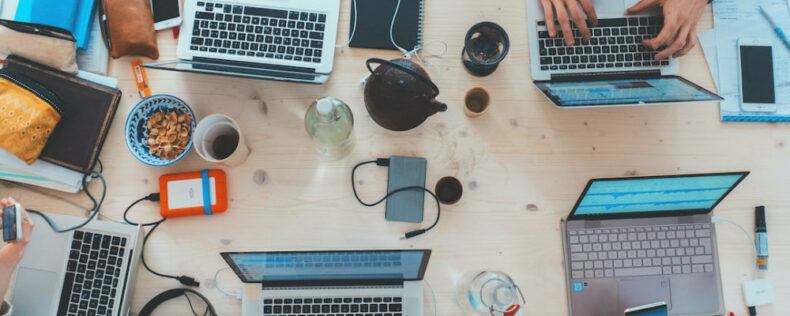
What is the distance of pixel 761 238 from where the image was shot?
3.48 feet

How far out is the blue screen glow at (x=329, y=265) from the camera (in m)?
0.87

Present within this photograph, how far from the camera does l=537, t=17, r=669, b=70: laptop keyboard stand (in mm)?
1062

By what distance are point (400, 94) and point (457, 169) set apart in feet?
0.83

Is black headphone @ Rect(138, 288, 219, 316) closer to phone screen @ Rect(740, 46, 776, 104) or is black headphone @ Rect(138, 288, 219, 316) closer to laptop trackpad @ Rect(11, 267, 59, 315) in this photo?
laptop trackpad @ Rect(11, 267, 59, 315)

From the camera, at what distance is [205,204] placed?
1033 mm

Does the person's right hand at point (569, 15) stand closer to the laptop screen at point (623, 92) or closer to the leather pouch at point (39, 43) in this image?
the laptop screen at point (623, 92)

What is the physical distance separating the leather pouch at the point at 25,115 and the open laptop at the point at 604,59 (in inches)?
39.7

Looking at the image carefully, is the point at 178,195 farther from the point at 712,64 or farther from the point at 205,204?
the point at 712,64

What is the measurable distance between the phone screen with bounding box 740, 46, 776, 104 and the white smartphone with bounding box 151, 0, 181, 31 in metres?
1.25

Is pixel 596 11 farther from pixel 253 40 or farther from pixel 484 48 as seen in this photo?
pixel 253 40

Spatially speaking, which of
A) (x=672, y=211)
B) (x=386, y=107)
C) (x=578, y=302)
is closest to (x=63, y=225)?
(x=386, y=107)

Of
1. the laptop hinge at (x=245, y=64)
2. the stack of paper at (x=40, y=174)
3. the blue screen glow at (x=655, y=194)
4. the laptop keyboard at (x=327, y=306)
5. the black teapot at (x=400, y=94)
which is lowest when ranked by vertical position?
the laptop keyboard at (x=327, y=306)

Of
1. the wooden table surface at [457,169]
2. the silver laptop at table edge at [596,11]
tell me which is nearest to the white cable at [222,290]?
the wooden table surface at [457,169]

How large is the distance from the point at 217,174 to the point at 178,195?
91mm
